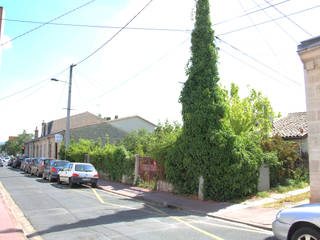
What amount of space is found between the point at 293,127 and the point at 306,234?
21059 mm

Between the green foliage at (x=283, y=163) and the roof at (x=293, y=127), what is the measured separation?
6427mm

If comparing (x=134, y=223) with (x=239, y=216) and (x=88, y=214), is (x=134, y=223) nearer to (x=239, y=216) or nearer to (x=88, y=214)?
(x=88, y=214)

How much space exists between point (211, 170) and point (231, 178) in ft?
2.90

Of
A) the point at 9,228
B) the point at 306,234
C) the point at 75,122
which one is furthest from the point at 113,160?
the point at 75,122

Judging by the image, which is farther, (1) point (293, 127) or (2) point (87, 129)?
(2) point (87, 129)

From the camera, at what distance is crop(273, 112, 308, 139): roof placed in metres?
21.6

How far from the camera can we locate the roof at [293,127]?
850 inches

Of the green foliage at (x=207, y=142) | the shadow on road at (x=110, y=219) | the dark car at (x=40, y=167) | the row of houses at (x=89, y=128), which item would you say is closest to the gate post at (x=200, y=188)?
the green foliage at (x=207, y=142)

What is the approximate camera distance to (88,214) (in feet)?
29.6

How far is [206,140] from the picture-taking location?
11992 millimetres

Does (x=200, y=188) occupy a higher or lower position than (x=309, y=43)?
lower

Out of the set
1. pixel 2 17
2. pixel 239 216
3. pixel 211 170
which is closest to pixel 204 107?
pixel 211 170

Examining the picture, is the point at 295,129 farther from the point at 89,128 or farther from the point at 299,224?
the point at 89,128

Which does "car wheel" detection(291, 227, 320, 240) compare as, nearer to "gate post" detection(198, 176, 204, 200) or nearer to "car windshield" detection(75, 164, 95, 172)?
"gate post" detection(198, 176, 204, 200)
